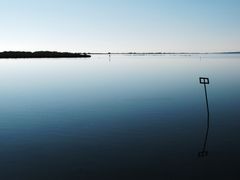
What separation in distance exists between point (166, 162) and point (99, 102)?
78.1ft

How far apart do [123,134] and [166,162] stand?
22.8 feet

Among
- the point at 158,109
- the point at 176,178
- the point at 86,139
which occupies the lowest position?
the point at 176,178

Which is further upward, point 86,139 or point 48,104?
point 48,104

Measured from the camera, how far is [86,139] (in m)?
23.5

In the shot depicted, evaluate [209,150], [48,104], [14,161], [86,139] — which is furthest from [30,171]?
[48,104]

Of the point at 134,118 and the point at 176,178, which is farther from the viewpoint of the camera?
the point at 134,118

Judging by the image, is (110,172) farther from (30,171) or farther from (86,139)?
(86,139)

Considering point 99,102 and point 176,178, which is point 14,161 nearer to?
point 176,178

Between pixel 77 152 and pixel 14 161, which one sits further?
pixel 77 152

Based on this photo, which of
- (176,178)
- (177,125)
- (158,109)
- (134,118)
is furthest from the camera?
(158,109)

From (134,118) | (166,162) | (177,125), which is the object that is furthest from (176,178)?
(134,118)

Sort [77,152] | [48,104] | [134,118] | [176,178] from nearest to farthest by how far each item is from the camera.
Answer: [176,178] → [77,152] → [134,118] → [48,104]

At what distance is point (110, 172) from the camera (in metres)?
17.2

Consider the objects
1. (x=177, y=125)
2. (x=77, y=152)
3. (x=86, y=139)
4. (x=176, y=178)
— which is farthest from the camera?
(x=177, y=125)
